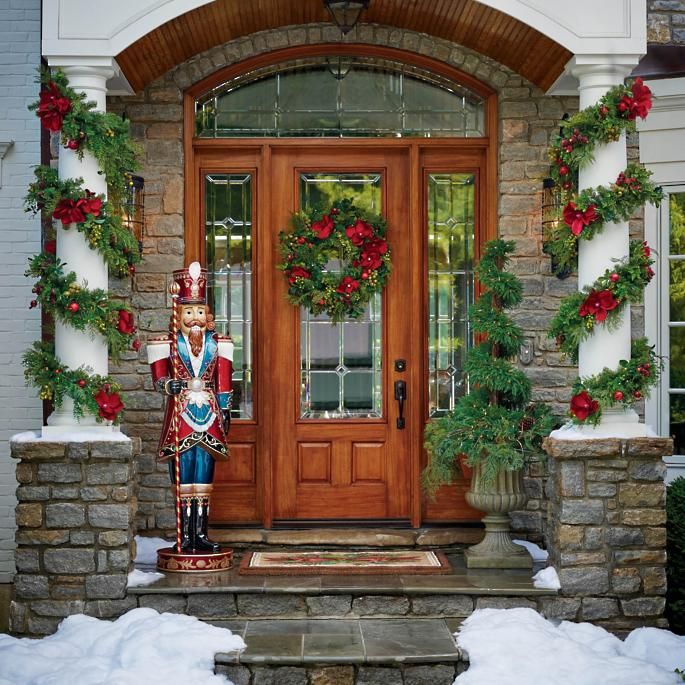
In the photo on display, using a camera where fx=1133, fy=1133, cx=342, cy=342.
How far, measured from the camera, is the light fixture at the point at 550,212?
7.19 m

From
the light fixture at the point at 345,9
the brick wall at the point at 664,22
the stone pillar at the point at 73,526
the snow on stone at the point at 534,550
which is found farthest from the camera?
the brick wall at the point at 664,22

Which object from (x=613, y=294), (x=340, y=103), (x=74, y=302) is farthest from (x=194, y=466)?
(x=340, y=103)

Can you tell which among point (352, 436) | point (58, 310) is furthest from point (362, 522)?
point (58, 310)

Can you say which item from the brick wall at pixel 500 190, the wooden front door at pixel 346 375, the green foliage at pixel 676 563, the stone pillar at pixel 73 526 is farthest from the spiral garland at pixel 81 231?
the green foliage at pixel 676 563

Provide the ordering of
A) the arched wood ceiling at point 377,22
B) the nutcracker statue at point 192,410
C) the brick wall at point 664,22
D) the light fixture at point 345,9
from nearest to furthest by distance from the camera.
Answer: the light fixture at point 345,9
the nutcracker statue at point 192,410
the arched wood ceiling at point 377,22
the brick wall at point 664,22

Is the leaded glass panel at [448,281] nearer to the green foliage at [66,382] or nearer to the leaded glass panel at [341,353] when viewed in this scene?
the leaded glass panel at [341,353]

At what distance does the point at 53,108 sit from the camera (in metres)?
6.36

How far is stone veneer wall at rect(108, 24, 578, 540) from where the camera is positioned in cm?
754

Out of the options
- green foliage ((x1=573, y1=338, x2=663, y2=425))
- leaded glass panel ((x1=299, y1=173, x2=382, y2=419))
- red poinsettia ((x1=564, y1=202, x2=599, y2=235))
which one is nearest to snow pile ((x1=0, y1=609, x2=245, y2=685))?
leaded glass panel ((x1=299, y1=173, x2=382, y2=419))

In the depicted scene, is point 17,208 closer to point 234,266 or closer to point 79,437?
point 234,266

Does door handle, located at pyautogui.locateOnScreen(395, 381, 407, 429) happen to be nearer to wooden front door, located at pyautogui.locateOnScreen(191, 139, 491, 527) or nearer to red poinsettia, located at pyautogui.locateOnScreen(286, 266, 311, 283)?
wooden front door, located at pyautogui.locateOnScreen(191, 139, 491, 527)

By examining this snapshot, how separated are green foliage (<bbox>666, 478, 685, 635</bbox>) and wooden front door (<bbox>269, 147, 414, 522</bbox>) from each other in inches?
70.6

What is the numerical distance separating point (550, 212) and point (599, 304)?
109cm

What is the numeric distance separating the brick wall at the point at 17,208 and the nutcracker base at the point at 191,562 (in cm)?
162
